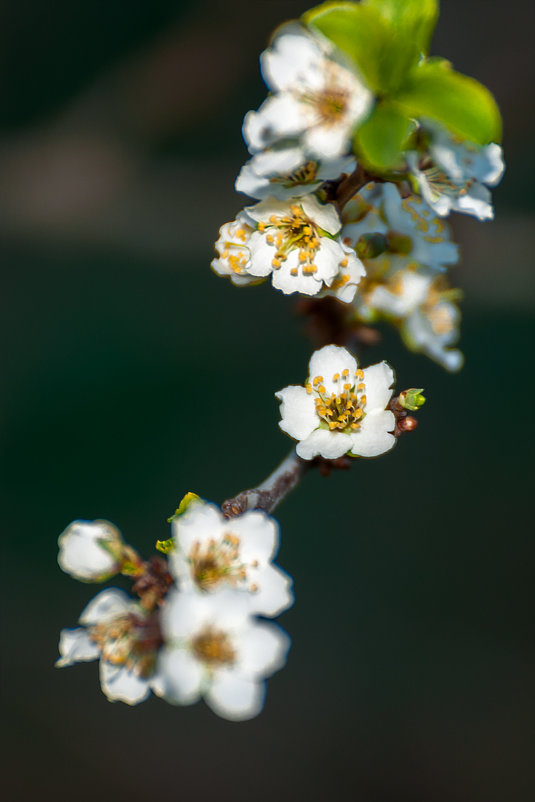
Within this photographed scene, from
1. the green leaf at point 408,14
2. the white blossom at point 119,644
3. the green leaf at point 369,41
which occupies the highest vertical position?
the green leaf at point 408,14

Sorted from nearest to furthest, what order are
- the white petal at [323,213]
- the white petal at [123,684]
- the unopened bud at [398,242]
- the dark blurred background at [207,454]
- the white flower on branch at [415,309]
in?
1. the white petal at [123,684]
2. the white petal at [323,213]
3. the unopened bud at [398,242]
4. the white flower on branch at [415,309]
5. the dark blurred background at [207,454]

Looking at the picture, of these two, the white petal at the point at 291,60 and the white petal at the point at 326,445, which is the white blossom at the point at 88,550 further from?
the white petal at the point at 291,60

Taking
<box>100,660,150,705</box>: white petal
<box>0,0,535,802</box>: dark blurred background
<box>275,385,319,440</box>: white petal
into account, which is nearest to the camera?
<box>100,660,150,705</box>: white petal

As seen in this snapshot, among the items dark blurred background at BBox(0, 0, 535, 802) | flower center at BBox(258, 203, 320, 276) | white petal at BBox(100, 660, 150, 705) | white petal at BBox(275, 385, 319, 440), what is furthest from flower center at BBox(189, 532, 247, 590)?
dark blurred background at BBox(0, 0, 535, 802)

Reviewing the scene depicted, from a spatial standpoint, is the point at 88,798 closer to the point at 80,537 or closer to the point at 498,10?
the point at 80,537

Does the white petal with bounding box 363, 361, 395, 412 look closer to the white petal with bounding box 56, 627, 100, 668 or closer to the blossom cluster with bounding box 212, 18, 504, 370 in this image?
the blossom cluster with bounding box 212, 18, 504, 370

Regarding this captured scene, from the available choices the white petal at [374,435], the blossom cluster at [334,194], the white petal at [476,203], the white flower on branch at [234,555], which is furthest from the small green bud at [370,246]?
the white flower on branch at [234,555]
